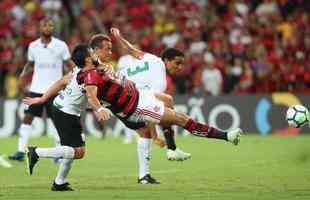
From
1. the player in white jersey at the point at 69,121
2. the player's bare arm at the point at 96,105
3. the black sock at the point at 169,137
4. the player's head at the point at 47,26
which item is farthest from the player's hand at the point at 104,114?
the player's head at the point at 47,26

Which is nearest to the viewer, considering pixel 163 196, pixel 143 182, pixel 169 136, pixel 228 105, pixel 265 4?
pixel 163 196

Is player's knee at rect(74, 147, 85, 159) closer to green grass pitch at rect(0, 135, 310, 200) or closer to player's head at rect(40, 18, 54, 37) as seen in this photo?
green grass pitch at rect(0, 135, 310, 200)

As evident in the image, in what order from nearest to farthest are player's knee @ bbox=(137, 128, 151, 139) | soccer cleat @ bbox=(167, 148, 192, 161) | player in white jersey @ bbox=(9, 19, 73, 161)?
soccer cleat @ bbox=(167, 148, 192, 161) → player's knee @ bbox=(137, 128, 151, 139) → player in white jersey @ bbox=(9, 19, 73, 161)

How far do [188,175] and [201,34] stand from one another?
43.6 feet

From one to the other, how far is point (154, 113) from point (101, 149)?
7844 mm

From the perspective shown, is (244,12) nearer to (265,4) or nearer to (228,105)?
(265,4)

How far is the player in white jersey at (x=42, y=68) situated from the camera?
53.4ft

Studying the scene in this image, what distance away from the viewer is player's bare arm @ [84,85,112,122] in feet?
35.5

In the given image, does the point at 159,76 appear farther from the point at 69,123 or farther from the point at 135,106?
the point at 69,123

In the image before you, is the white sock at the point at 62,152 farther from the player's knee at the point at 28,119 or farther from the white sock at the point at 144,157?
the player's knee at the point at 28,119

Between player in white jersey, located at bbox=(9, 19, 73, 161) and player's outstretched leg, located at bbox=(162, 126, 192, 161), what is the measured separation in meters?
3.59

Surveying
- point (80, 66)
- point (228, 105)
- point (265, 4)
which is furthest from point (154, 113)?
point (265, 4)

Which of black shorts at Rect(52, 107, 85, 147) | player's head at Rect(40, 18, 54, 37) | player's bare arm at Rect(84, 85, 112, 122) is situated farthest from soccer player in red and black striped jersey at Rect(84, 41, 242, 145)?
player's head at Rect(40, 18, 54, 37)

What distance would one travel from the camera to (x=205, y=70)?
2473 cm
